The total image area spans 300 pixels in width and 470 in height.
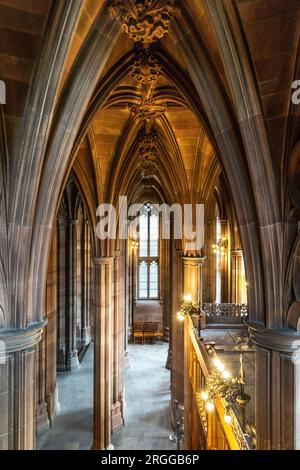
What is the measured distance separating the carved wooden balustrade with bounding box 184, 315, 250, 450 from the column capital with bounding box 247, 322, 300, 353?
1.04m

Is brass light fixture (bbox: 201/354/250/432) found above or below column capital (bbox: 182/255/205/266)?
below

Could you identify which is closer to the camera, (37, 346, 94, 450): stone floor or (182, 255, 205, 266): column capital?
(37, 346, 94, 450): stone floor

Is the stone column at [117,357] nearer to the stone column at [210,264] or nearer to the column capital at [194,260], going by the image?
the column capital at [194,260]

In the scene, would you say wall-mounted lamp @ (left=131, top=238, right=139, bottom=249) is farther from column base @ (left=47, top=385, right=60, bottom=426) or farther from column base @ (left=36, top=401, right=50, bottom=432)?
column base @ (left=36, top=401, right=50, bottom=432)

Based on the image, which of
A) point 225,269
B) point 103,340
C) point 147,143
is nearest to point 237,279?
point 225,269

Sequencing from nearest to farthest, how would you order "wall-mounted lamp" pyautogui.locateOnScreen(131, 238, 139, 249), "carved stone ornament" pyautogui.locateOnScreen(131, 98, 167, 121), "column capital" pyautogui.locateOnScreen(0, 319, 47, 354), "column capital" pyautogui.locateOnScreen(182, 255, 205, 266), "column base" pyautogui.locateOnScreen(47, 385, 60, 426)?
"column capital" pyautogui.locateOnScreen(0, 319, 47, 354) → "carved stone ornament" pyautogui.locateOnScreen(131, 98, 167, 121) → "column capital" pyautogui.locateOnScreen(182, 255, 205, 266) → "column base" pyautogui.locateOnScreen(47, 385, 60, 426) → "wall-mounted lamp" pyautogui.locateOnScreen(131, 238, 139, 249)

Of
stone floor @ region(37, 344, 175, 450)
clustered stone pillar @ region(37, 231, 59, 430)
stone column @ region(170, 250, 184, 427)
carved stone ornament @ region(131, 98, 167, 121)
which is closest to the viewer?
carved stone ornament @ region(131, 98, 167, 121)

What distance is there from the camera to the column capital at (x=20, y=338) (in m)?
3.73

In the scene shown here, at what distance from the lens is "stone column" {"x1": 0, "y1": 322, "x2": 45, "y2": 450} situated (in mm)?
3752

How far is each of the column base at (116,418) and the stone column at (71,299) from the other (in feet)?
15.1

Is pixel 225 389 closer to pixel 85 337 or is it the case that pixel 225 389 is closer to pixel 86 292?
pixel 86 292

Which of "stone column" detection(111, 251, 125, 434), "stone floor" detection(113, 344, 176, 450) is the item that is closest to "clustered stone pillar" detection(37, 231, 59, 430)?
"stone column" detection(111, 251, 125, 434)

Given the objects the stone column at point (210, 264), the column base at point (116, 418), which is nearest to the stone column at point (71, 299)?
the column base at point (116, 418)
